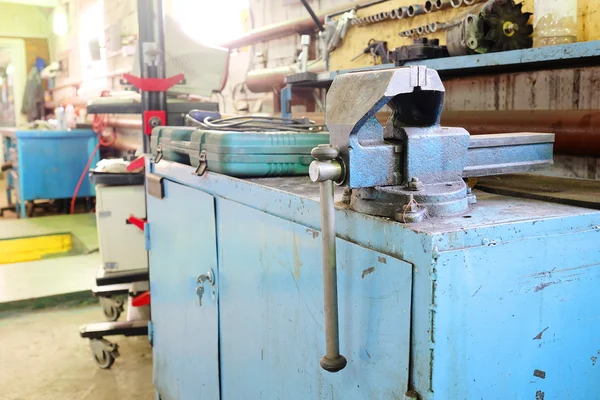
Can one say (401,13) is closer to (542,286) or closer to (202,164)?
(202,164)

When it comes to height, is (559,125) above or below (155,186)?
above

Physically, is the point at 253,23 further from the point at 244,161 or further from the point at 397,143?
the point at 397,143

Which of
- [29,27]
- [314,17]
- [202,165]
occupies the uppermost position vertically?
[29,27]

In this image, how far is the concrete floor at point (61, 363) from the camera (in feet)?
6.70

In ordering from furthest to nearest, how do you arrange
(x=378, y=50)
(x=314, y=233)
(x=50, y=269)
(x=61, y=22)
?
1. (x=61, y=22)
2. (x=50, y=269)
3. (x=378, y=50)
4. (x=314, y=233)

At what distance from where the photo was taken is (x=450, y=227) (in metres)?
0.60

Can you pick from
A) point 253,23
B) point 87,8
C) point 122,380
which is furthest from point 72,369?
point 87,8

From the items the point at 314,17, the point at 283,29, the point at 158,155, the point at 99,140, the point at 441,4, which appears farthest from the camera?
the point at 99,140

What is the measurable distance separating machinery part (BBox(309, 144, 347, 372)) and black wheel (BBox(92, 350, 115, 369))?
1842 mm

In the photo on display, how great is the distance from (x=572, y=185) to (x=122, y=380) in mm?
1849

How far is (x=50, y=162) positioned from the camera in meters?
4.82

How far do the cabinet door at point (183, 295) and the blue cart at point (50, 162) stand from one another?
3.52 m

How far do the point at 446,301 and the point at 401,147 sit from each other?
7.9 inches

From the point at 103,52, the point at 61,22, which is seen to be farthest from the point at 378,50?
the point at 61,22
